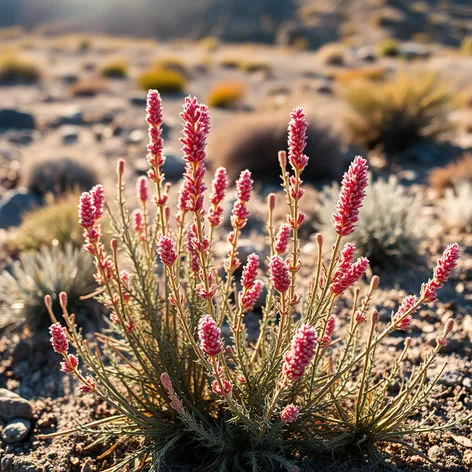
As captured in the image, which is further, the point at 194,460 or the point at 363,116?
the point at 363,116

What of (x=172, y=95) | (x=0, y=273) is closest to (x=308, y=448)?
(x=0, y=273)

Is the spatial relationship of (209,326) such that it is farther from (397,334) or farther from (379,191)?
(379,191)

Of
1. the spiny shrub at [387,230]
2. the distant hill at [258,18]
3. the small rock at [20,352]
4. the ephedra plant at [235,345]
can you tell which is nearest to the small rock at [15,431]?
the ephedra plant at [235,345]

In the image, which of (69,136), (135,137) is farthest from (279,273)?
(69,136)

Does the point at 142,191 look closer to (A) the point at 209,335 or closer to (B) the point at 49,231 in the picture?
(A) the point at 209,335

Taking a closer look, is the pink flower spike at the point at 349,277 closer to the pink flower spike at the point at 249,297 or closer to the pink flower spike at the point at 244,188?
the pink flower spike at the point at 249,297

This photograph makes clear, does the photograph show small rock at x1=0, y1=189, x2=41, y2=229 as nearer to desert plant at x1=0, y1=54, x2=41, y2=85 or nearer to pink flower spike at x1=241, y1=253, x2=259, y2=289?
pink flower spike at x1=241, y1=253, x2=259, y2=289

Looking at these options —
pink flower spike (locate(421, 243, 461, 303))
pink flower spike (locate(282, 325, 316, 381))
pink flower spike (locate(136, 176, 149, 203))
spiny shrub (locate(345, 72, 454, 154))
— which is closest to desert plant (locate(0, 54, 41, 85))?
spiny shrub (locate(345, 72, 454, 154))
